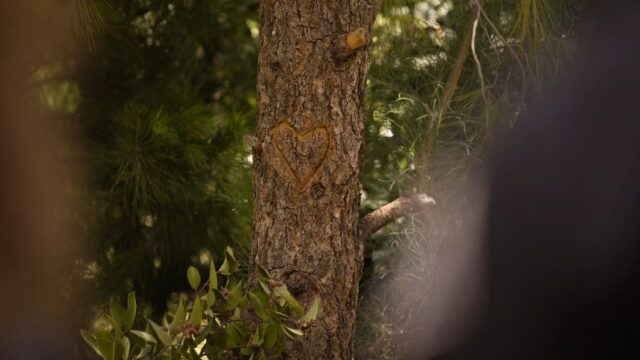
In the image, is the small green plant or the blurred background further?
the blurred background

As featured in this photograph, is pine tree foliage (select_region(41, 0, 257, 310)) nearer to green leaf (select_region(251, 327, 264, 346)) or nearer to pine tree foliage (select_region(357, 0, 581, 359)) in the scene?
pine tree foliage (select_region(357, 0, 581, 359))

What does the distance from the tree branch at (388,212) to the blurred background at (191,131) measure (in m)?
0.24

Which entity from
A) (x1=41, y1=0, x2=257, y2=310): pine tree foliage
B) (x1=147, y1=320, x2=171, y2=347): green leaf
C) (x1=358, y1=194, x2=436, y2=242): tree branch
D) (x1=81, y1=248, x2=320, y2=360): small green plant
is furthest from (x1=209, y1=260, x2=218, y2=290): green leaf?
(x1=41, y1=0, x2=257, y2=310): pine tree foliage

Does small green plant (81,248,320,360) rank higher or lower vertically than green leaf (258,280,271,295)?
lower

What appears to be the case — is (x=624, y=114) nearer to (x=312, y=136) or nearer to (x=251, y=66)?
(x=312, y=136)

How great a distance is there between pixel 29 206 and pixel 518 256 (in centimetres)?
125

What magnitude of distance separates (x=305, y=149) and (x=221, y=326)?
0.31m

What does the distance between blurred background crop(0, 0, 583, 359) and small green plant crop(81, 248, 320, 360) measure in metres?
0.66

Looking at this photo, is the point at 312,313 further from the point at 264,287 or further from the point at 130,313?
the point at 130,313

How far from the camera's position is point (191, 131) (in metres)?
2.51

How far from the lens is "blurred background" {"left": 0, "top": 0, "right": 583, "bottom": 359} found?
2.20 meters

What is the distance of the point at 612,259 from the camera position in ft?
4.74

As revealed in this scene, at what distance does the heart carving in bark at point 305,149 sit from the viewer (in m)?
1.62

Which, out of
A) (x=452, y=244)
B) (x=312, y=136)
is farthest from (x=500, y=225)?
(x=452, y=244)
